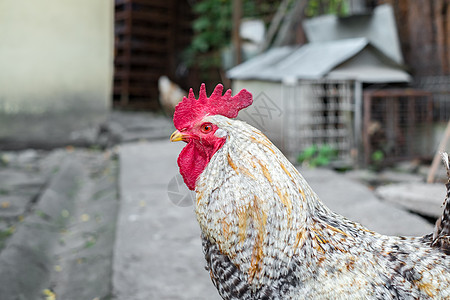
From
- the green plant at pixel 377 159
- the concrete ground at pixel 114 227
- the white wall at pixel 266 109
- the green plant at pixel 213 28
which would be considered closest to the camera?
the white wall at pixel 266 109

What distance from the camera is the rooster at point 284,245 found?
1.63m

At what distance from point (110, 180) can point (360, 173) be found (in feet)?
12.2

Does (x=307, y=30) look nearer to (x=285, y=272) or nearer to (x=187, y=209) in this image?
(x=187, y=209)

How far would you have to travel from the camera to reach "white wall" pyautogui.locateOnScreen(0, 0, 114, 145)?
9469 mm

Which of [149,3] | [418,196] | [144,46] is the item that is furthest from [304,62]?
[149,3]

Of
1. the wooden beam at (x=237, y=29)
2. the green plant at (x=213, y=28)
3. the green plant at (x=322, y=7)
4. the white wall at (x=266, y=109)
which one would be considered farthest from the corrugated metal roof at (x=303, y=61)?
the green plant at (x=213, y=28)

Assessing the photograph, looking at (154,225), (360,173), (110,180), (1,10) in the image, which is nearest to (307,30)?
(360,173)

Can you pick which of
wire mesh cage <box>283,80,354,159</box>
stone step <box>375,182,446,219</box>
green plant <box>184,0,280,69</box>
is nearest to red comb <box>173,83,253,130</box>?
stone step <box>375,182,446,219</box>

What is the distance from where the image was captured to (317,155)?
7.06 metres

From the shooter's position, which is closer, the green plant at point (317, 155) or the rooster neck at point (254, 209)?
the rooster neck at point (254, 209)

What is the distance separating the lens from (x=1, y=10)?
919 cm

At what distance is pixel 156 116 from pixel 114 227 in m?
8.17

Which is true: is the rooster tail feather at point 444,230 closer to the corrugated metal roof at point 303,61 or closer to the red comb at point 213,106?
the red comb at point 213,106

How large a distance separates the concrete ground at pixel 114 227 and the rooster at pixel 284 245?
607 millimetres
